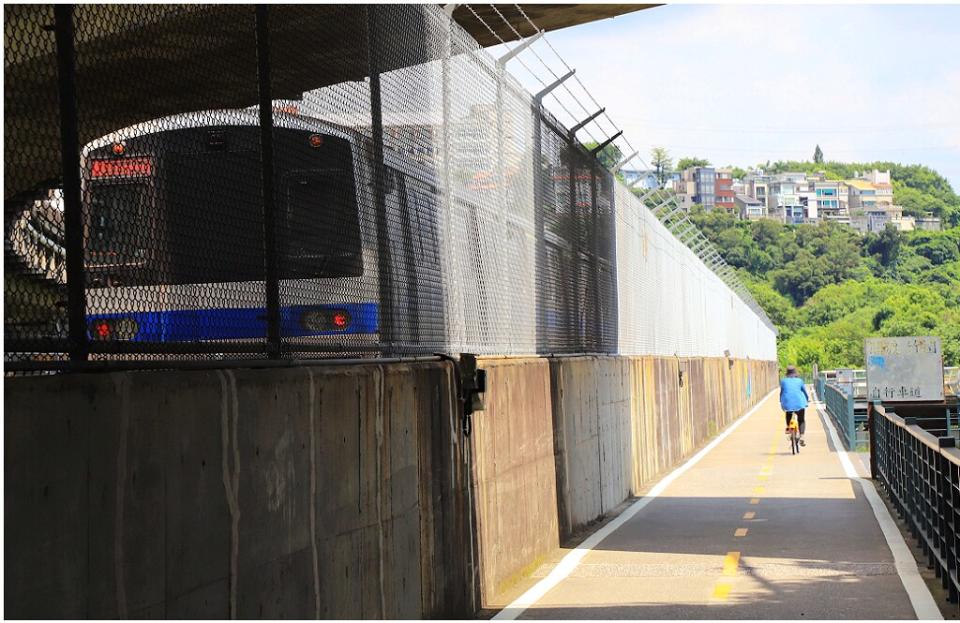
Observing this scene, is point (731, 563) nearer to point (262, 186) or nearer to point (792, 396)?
point (262, 186)

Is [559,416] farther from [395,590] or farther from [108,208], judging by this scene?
[108,208]

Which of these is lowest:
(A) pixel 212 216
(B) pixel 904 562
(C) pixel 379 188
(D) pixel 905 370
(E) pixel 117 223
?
(B) pixel 904 562

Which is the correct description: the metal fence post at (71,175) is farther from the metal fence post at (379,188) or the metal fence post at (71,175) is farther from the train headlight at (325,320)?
the metal fence post at (379,188)

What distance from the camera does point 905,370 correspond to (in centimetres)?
3108

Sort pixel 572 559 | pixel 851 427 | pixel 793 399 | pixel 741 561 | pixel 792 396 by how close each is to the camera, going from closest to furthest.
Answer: pixel 741 561 → pixel 572 559 → pixel 793 399 → pixel 792 396 → pixel 851 427

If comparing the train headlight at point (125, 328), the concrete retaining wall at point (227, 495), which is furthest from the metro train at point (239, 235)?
the concrete retaining wall at point (227, 495)

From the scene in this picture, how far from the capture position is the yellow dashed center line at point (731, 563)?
Answer: 1195 centimetres

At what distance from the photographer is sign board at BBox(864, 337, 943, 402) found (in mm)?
30984

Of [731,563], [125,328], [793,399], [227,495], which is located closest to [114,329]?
[125,328]

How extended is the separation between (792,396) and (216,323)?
957 inches

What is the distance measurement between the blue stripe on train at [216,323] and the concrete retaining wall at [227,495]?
0.30m

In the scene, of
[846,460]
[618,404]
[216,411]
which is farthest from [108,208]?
[846,460]

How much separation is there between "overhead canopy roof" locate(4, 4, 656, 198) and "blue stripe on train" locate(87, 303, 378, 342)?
74 cm

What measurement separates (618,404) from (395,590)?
414 inches
